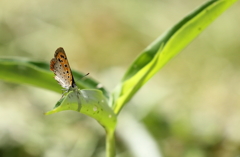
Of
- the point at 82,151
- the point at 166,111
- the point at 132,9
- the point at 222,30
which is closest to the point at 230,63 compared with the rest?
the point at 222,30

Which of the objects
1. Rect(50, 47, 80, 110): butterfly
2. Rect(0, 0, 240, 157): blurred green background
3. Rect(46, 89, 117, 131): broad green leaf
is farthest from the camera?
Rect(0, 0, 240, 157): blurred green background

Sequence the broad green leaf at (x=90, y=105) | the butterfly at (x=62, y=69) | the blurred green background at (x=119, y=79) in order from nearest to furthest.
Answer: the broad green leaf at (x=90, y=105)
the butterfly at (x=62, y=69)
the blurred green background at (x=119, y=79)

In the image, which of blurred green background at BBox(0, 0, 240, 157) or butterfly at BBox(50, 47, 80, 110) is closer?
butterfly at BBox(50, 47, 80, 110)

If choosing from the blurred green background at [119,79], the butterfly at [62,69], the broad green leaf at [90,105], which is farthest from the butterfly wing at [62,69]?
the blurred green background at [119,79]

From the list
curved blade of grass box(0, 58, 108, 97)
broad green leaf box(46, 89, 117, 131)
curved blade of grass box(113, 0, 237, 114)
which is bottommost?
broad green leaf box(46, 89, 117, 131)

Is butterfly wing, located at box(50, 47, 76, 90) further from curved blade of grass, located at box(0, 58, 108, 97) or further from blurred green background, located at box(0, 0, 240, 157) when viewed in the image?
blurred green background, located at box(0, 0, 240, 157)

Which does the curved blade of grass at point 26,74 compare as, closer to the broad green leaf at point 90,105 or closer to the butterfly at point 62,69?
the butterfly at point 62,69

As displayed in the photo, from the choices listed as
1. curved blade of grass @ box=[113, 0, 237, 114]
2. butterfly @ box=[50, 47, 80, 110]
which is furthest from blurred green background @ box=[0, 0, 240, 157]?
butterfly @ box=[50, 47, 80, 110]
